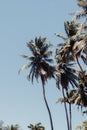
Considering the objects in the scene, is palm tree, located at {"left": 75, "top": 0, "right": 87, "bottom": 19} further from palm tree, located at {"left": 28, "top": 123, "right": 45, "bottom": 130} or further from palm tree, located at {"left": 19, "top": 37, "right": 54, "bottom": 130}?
palm tree, located at {"left": 28, "top": 123, "right": 45, "bottom": 130}

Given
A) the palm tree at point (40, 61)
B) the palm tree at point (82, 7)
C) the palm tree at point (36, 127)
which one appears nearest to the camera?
the palm tree at point (82, 7)

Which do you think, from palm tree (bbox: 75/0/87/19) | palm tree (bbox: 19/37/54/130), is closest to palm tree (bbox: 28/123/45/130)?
palm tree (bbox: 19/37/54/130)

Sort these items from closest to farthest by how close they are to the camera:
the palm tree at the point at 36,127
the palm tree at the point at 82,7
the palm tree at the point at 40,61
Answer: the palm tree at the point at 82,7 < the palm tree at the point at 40,61 < the palm tree at the point at 36,127

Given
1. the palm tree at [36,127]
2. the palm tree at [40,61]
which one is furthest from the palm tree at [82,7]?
the palm tree at [36,127]

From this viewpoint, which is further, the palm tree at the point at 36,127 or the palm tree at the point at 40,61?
the palm tree at the point at 36,127

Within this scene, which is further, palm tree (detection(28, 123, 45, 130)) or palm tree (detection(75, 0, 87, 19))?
palm tree (detection(28, 123, 45, 130))

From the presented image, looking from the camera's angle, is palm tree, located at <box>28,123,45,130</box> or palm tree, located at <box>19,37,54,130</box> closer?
palm tree, located at <box>19,37,54,130</box>

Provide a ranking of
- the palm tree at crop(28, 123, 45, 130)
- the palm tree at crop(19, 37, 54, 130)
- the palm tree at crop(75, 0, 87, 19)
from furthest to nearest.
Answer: the palm tree at crop(28, 123, 45, 130) < the palm tree at crop(19, 37, 54, 130) < the palm tree at crop(75, 0, 87, 19)

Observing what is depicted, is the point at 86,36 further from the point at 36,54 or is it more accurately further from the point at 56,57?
the point at 36,54

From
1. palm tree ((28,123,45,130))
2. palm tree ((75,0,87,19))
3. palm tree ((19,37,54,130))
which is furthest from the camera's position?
palm tree ((28,123,45,130))

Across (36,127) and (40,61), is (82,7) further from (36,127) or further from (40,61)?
(36,127)

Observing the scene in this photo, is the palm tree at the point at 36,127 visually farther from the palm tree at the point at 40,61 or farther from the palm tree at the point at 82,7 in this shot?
the palm tree at the point at 82,7

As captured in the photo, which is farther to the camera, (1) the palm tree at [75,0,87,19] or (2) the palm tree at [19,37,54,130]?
(2) the palm tree at [19,37,54,130]

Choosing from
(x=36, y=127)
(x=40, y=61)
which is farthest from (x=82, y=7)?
(x=36, y=127)
